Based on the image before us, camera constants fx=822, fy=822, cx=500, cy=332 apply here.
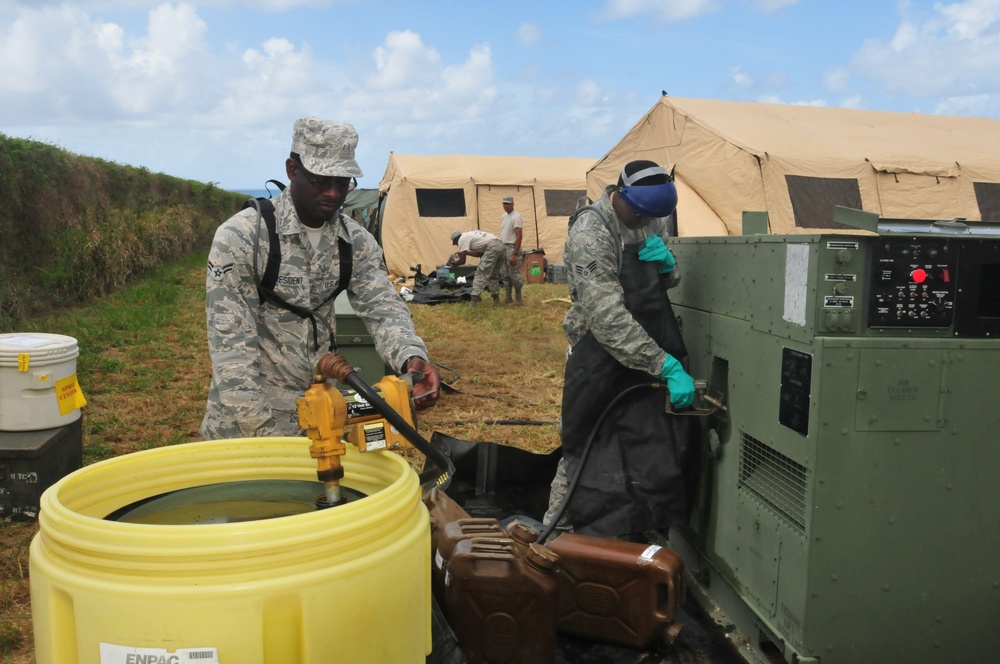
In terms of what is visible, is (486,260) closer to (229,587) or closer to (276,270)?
(276,270)

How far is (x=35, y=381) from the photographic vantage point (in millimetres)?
4535

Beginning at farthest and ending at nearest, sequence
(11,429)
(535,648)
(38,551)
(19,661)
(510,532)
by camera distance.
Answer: (11,429)
(19,661)
(510,532)
(535,648)
(38,551)

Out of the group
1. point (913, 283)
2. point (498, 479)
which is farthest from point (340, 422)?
point (498, 479)

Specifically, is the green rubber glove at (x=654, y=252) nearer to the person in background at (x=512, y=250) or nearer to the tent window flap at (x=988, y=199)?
the person in background at (x=512, y=250)

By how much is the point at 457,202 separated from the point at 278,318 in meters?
15.6

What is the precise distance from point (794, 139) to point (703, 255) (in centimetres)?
1006

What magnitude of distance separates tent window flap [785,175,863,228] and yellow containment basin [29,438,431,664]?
11.4 metres

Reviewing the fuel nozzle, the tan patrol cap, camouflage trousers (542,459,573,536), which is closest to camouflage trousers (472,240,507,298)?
camouflage trousers (542,459,573,536)

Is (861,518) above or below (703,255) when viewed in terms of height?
below

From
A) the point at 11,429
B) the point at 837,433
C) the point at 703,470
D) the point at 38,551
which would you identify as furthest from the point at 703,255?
the point at 11,429

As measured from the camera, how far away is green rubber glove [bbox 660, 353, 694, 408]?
3314 millimetres

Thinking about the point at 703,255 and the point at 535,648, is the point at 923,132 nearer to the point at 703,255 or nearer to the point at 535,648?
the point at 703,255

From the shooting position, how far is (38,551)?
1.50 metres

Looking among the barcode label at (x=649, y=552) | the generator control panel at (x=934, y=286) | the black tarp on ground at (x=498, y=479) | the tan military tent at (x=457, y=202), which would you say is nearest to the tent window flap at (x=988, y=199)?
the tan military tent at (x=457, y=202)
